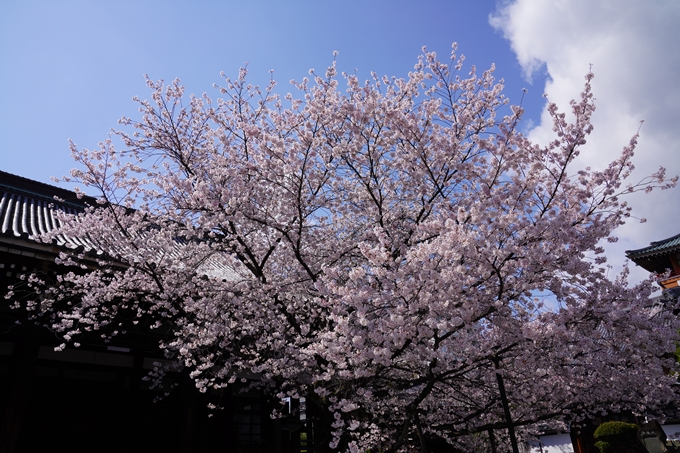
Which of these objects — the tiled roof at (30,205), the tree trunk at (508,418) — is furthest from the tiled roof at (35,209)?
the tree trunk at (508,418)

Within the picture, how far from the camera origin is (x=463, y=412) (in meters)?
9.78

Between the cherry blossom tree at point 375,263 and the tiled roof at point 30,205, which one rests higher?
the tiled roof at point 30,205

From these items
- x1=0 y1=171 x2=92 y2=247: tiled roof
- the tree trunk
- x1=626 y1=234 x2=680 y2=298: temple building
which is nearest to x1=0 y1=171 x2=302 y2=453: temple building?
x1=0 y1=171 x2=92 y2=247: tiled roof

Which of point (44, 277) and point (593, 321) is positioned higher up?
point (44, 277)

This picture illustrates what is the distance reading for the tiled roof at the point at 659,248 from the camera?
26406mm

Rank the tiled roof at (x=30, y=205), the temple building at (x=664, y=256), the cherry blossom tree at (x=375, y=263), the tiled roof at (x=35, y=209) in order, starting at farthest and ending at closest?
the temple building at (x=664, y=256)
the tiled roof at (x=30, y=205)
the tiled roof at (x=35, y=209)
the cherry blossom tree at (x=375, y=263)

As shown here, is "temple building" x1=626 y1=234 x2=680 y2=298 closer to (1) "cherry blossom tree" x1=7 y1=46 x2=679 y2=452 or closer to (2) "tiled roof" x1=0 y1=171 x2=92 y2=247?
(1) "cherry blossom tree" x1=7 y1=46 x2=679 y2=452

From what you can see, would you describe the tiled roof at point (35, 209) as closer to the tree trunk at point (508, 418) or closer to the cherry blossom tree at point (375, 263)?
the cherry blossom tree at point (375, 263)

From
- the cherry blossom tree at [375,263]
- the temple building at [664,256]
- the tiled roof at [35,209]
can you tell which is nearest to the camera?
the cherry blossom tree at [375,263]

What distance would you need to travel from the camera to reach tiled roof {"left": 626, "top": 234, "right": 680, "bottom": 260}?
2641 cm

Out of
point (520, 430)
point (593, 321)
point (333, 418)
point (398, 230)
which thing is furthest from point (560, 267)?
point (520, 430)

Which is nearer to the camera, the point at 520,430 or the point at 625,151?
the point at 625,151

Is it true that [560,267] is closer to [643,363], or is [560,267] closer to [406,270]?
[406,270]

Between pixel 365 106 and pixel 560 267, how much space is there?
3.42m
